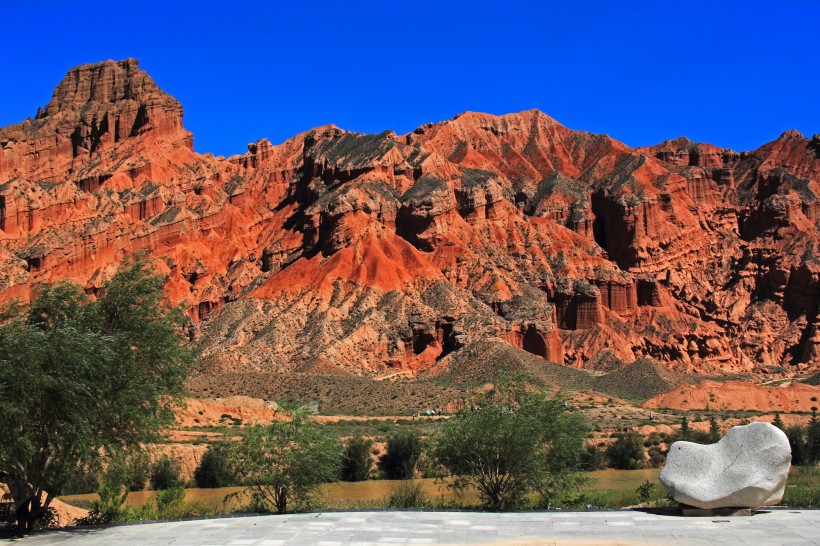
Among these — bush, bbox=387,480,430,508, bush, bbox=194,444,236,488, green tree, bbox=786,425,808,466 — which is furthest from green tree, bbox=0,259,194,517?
green tree, bbox=786,425,808,466

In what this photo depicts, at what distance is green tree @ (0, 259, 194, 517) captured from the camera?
1005 inches

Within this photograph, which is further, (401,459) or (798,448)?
(798,448)

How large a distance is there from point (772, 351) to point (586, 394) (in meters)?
45.5

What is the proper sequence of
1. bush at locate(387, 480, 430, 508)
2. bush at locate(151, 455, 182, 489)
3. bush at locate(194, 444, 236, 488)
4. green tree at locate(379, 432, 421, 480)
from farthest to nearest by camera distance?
green tree at locate(379, 432, 421, 480)
bush at locate(194, 444, 236, 488)
bush at locate(151, 455, 182, 489)
bush at locate(387, 480, 430, 508)

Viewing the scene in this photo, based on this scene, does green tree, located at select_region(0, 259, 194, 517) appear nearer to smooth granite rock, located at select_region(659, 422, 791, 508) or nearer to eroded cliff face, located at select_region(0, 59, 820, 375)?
smooth granite rock, located at select_region(659, 422, 791, 508)

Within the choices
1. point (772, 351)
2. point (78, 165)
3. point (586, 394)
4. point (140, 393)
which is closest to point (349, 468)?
point (140, 393)

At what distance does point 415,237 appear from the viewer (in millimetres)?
117188

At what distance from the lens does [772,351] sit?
400 ft

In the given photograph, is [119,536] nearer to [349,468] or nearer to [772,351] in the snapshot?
[349,468]

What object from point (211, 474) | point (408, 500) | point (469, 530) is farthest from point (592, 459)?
point (469, 530)

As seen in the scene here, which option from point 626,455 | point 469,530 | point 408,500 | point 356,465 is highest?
point 626,455

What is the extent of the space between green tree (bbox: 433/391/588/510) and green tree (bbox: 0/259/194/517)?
348 inches

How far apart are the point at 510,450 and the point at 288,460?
22.0ft

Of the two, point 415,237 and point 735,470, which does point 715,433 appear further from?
point 415,237
